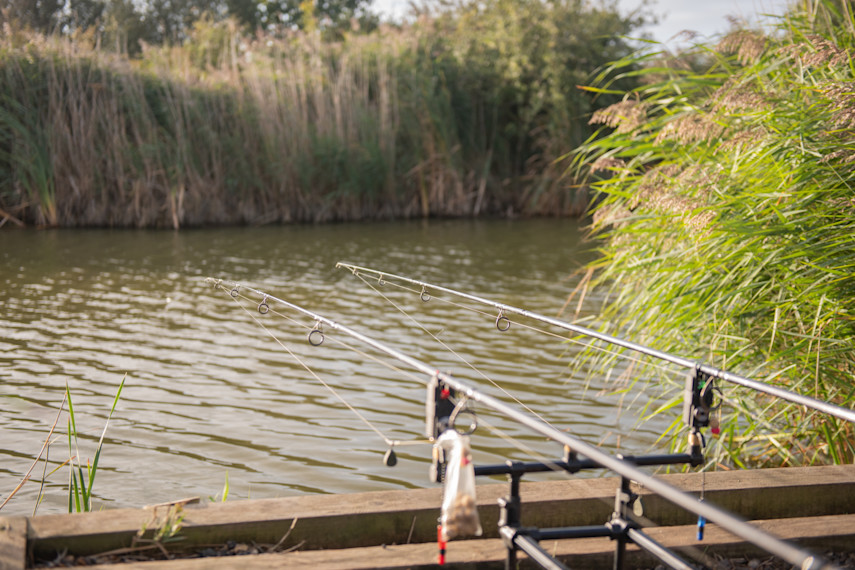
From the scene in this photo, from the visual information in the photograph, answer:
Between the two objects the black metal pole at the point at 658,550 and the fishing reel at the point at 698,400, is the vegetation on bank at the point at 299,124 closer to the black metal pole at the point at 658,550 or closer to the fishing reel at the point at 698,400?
the fishing reel at the point at 698,400

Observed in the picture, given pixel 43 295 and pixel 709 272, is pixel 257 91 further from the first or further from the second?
pixel 709 272

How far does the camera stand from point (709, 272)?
4.12m

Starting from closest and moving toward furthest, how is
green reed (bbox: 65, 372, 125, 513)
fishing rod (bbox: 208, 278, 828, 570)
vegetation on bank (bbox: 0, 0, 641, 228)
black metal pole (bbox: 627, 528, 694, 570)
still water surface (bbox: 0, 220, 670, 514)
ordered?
fishing rod (bbox: 208, 278, 828, 570) < black metal pole (bbox: 627, 528, 694, 570) < green reed (bbox: 65, 372, 125, 513) < still water surface (bbox: 0, 220, 670, 514) < vegetation on bank (bbox: 0, 0, 641, 228)

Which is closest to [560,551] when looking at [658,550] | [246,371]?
[658,550]

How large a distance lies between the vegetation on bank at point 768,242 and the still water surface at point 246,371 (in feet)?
3.24

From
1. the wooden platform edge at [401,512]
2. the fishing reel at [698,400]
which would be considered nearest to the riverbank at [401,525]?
the wooden platform edge at [401,512]

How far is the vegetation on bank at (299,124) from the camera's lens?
14656 mm

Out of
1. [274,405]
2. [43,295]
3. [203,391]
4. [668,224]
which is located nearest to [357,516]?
[668,224]

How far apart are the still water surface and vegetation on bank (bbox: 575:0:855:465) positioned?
0.99m

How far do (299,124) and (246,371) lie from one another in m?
10.5

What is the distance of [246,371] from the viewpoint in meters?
6.41

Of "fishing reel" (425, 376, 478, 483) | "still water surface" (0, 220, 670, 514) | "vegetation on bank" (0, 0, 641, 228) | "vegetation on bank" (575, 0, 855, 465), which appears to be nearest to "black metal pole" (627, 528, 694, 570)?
"fishing reel" (425, 376, 478, 483)

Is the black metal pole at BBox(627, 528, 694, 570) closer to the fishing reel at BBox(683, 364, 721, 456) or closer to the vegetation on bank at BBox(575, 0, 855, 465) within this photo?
the fishing reel at BBox(683, 364, 721, 456)

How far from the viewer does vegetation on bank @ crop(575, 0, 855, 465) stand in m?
3.71
